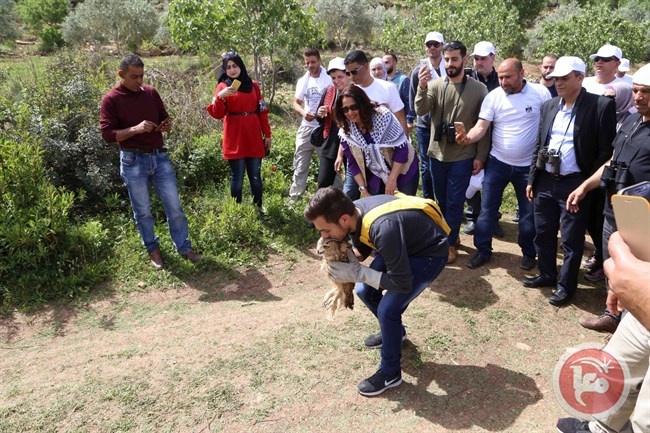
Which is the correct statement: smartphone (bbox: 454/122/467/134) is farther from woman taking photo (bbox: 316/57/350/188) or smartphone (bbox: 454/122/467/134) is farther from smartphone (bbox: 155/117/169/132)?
smartphone (bbox: 155/117/169/132)

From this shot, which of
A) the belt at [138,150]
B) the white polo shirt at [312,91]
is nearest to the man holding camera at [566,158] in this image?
the white polo shirt at [312,91]

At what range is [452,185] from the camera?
4.83m

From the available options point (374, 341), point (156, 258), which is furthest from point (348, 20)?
point (374, 341)

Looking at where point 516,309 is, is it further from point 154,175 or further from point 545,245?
point 154,175

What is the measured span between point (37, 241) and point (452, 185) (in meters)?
3.90

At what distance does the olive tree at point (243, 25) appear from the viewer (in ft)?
35.1

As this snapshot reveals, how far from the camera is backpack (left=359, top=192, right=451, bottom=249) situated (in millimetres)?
2918

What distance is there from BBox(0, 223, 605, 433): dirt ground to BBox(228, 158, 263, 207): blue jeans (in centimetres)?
136

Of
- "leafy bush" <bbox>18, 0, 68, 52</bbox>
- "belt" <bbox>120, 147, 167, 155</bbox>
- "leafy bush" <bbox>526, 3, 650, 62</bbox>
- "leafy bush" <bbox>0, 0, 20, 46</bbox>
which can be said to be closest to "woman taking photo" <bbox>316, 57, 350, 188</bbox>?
"belt" <bbox>120, 147, 167, 155</bbox>

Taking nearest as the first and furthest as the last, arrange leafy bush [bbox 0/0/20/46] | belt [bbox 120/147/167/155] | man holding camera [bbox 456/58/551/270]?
man holding camera [bbox 456/58/551/270] → belt [bbox 120/147/167/155] → leafy bush [bbox 0/0/20/46]

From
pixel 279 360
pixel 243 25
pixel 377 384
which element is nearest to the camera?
pixel 377 384

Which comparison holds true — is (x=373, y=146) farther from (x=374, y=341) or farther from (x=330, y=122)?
(x=374, y=341)

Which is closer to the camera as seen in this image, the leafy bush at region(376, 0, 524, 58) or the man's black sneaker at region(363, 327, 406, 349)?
the man's black sneaker at region(363, 327, 406, 349)

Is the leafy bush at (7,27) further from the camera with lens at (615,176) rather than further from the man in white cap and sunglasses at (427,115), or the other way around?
the camera with lens at (615,176)
